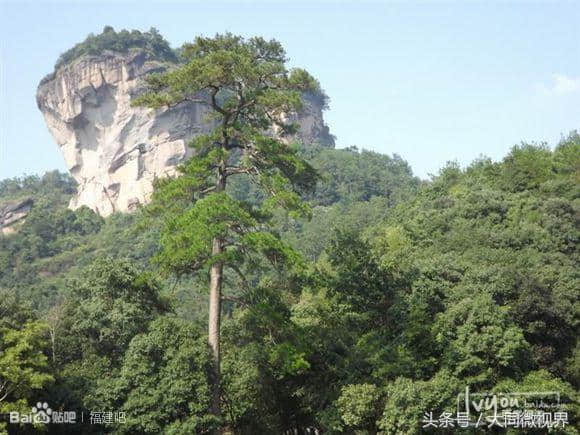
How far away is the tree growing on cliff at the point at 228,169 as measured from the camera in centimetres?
1161

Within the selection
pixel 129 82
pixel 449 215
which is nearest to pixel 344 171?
pixel 129 82

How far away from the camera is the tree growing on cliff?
38.1ft

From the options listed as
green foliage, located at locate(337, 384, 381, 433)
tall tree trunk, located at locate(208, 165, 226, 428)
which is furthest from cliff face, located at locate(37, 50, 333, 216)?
green foliage, located at locate(337, 384, 381, 433)

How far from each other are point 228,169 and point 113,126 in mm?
57825

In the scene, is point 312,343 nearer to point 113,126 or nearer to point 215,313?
point 215,313

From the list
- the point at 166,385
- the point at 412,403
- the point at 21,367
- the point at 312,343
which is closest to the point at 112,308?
the point at 21,367

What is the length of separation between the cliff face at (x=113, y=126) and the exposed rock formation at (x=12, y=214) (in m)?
8.87

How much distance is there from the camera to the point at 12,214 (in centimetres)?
7431

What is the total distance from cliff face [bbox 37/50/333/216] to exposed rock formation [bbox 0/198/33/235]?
8873 mm

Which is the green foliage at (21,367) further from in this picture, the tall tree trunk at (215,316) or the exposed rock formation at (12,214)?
the exposed rock formation at (12,214)

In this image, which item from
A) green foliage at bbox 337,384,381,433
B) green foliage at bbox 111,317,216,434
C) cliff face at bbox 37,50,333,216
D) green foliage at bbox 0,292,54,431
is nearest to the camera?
green foliage at bbox 0,292,54,431

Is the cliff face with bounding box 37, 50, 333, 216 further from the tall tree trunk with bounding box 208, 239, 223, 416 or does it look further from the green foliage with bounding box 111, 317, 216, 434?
the tall tree trunk with bounding box 208, 239, 223, 416

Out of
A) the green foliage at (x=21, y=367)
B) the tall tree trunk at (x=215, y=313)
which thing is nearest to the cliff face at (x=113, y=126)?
the green foliage at (x=21, y=367)

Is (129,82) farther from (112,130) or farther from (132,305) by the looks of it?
(132,305)
